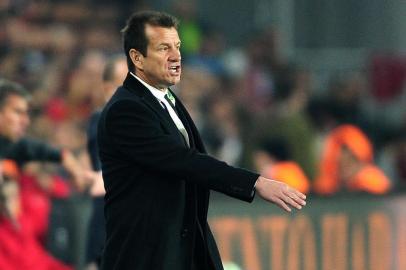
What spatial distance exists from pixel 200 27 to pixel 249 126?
8.07ft

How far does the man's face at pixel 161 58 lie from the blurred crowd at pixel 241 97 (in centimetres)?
446

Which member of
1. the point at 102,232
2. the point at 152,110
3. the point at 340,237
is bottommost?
the point at 340,237

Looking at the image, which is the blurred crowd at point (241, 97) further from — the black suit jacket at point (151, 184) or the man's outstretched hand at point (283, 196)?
the man's outstretched hand at point (283, 196)

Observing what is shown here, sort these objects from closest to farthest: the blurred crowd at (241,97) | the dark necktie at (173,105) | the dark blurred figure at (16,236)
→ 1. the dark necktie at (173,105)
2. the dark blurred figure at (16,236)
3. the blurred crowd at (241,97)

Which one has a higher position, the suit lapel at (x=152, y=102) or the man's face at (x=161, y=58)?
the man's face at (x=161, y=58)

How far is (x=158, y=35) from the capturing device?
6.09 metres

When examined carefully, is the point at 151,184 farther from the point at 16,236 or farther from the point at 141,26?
the point at 16,236

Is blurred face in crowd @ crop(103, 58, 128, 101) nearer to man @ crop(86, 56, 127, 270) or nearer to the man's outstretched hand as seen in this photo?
man @ crop(86, 56, 127, 270)

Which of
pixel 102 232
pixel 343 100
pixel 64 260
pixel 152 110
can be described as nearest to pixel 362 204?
pixel 64 260

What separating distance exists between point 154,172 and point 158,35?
64 cm

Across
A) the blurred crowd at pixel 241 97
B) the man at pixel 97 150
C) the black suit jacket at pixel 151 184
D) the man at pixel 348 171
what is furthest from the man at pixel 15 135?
the man at pixel 348 171

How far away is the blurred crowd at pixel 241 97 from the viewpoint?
40.8 feet

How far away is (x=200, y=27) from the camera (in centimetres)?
1623

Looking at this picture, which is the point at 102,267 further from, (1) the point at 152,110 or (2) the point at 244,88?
(2) the point at 244,88
